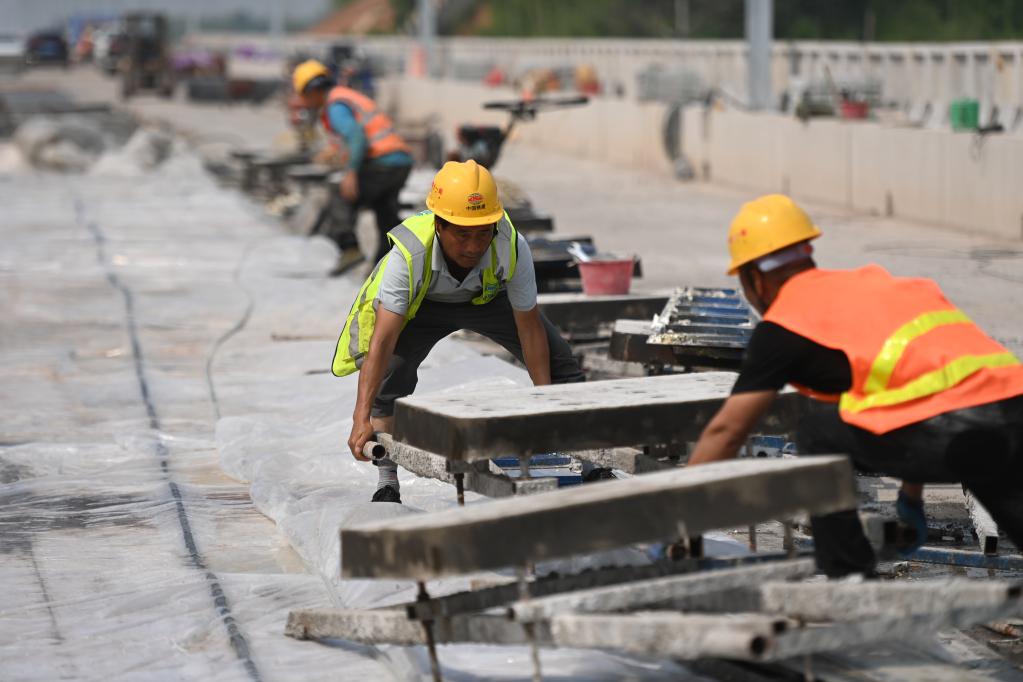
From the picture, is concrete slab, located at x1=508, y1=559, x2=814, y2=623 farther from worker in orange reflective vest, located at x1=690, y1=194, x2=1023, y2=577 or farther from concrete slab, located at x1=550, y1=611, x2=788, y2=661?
worker in orange reflective vest, located at x1=690, y1=194, x2=1023, y2=577

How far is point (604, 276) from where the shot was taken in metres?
9.95

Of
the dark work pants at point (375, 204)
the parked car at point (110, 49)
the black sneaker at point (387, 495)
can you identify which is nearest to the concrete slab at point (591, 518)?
the black sneaker at point (387, 495)

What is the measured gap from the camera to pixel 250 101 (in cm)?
4831

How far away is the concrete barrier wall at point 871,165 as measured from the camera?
15023 mm

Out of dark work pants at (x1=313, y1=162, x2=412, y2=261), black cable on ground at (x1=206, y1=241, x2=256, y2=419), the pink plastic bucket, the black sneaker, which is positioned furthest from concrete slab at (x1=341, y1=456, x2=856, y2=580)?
dark work pants at (x1=313, y1=162, x2=412, y2=261)

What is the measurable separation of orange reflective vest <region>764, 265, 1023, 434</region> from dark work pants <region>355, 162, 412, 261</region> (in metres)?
8.40

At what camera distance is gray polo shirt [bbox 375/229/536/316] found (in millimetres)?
6270

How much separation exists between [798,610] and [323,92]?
9155mm

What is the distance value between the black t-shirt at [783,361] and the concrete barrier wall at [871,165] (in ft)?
33.8

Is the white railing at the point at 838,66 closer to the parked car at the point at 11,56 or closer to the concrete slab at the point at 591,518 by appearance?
the concrete slab at the point at 591,518

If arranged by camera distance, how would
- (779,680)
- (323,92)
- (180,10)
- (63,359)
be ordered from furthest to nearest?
(180,10), (323,92), (63,359), (779,680)

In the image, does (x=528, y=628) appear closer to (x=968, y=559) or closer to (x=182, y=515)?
(x=968, y=559)

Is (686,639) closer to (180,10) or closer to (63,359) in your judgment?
(63,359)

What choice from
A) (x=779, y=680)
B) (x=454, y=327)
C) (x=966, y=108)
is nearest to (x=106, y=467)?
(x=454, y=327)
